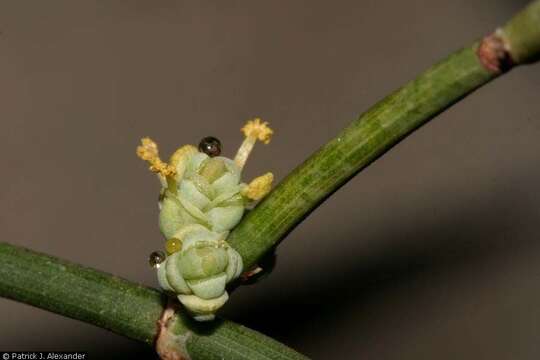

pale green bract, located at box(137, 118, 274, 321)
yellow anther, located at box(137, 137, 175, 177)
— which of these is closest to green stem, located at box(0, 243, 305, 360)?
pale green bract, located at box(137, 118, 274, 321)

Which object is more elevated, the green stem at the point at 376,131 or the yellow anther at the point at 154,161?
the yellow anther at the point at 154,161

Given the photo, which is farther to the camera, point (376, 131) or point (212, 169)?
point (212, 169)

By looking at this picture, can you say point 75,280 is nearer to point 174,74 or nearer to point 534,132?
point 174,74

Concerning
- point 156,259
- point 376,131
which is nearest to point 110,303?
point 156,259

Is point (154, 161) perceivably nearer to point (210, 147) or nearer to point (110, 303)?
point (210, 147)

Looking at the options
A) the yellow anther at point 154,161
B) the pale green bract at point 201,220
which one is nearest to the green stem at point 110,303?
the pale green bract at point 201,220

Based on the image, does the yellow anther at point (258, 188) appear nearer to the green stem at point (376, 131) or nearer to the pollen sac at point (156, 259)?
the green stem at point (376, 131)

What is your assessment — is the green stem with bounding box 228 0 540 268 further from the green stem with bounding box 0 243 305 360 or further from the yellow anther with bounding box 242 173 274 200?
the green stem with bounding box 0 243 305 360
